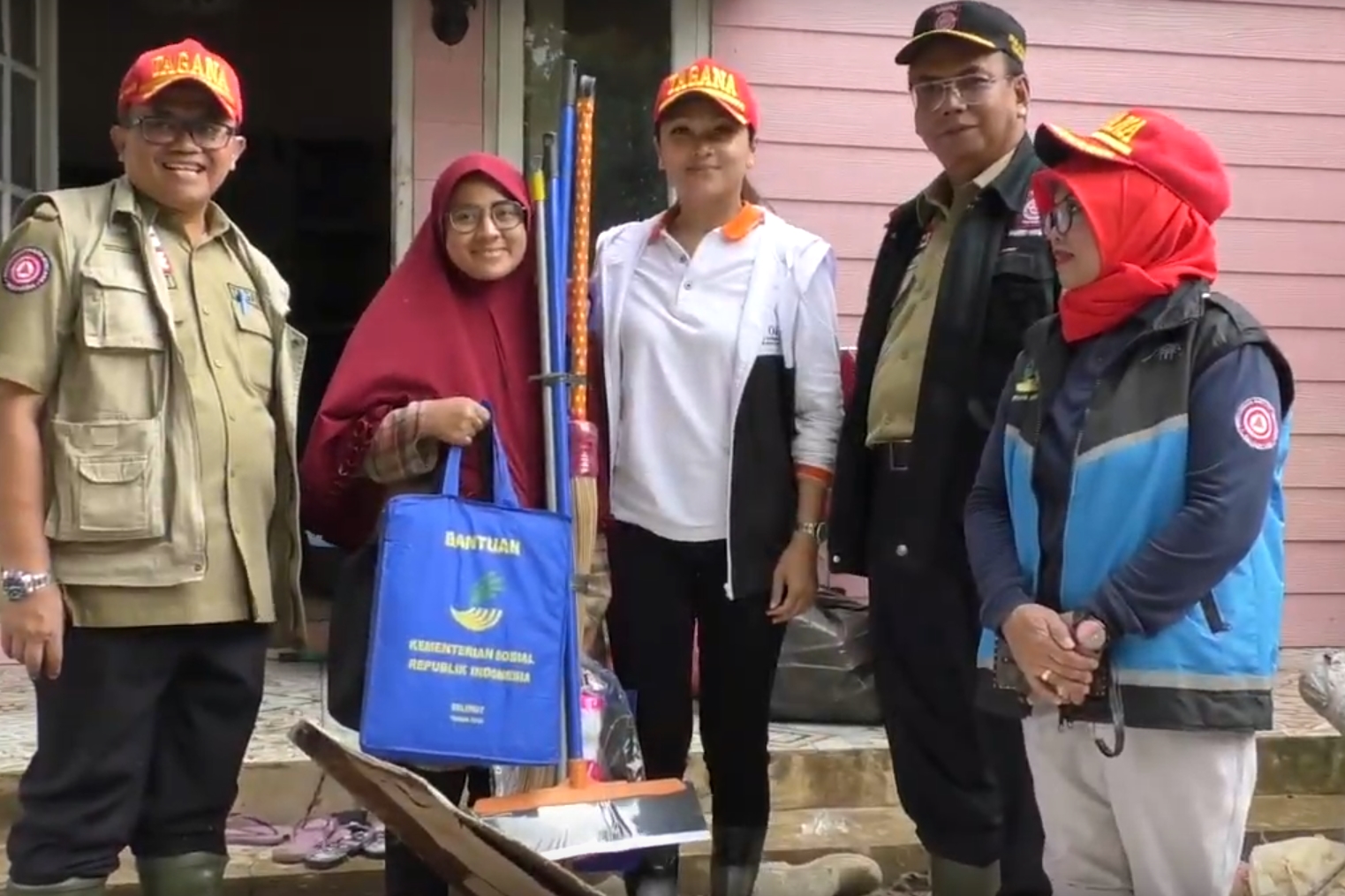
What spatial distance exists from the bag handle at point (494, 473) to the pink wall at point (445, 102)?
2.04 m

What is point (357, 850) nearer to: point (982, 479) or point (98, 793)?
point (98, 793)

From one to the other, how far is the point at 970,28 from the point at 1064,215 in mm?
536

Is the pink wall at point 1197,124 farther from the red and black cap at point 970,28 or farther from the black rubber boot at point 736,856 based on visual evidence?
the black rubber boot at point 736,856

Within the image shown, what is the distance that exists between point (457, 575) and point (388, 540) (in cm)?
13

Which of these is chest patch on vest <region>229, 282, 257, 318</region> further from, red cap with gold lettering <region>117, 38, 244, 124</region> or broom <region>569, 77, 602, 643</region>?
broom <region>569, 77, 602, 643</region>

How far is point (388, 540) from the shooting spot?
2.33 metres

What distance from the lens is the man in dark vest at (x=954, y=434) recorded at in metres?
2.41

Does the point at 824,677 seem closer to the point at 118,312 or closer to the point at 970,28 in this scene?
the point at 970,28

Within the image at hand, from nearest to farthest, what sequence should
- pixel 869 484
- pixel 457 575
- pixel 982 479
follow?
1. pixel 982 479
2. pixel 457 575
3. pixel 869 484

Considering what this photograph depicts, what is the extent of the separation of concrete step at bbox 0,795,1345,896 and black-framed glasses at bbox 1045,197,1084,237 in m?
1.66

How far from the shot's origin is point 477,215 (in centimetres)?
250

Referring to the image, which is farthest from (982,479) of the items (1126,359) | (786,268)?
(786,268)

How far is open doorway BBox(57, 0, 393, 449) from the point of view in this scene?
7477 millimetres

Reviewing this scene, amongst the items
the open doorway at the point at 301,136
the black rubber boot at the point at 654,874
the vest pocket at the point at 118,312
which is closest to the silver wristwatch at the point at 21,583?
the vest pocket at the point at 118,312
